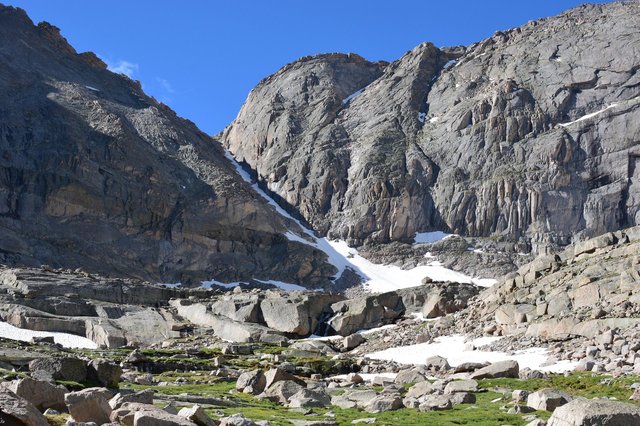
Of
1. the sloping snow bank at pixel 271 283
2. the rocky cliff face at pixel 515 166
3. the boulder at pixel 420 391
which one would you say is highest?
the rocky cliff face at pixel 515 166

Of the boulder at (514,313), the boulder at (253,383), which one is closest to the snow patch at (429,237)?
the boulder at (514,313)

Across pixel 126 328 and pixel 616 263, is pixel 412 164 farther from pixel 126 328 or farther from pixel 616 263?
pixel 616 263

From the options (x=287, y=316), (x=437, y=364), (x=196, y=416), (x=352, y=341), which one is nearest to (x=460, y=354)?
(x=437, y=364)

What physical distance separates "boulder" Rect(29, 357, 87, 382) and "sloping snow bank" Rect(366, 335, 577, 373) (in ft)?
85.6

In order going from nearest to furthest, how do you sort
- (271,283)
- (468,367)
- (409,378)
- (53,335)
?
(409,378) → (468,367) → (53,335) → (271,283)

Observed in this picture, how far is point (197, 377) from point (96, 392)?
88.9 feet

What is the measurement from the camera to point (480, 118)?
18925 centimetres

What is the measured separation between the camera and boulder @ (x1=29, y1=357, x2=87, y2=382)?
31.0m

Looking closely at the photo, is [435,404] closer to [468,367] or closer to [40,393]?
[40,393]

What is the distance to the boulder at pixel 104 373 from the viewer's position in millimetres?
32688

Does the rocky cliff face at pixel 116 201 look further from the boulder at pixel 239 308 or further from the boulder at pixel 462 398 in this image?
the boulder at pixel 462 398

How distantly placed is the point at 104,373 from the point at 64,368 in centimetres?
250

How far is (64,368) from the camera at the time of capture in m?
31.0

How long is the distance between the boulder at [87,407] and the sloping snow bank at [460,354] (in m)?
29.4
